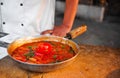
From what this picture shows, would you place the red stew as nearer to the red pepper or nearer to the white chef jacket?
the red pepper

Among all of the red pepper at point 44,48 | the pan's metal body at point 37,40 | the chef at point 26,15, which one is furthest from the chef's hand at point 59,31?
the red pepper at point 44,48

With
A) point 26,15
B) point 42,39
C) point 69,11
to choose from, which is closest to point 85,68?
point 42,39

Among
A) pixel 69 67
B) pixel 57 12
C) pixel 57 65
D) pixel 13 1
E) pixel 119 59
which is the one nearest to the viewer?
pixel 57 65

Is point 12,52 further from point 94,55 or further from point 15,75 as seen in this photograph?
point 94,55

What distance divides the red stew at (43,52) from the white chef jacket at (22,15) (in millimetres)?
451

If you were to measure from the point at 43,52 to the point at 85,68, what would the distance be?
0.90 feet

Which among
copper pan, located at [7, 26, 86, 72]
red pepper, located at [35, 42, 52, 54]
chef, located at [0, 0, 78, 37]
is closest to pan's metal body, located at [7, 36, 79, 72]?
copper pan, located at [7, 26, 86, 72]

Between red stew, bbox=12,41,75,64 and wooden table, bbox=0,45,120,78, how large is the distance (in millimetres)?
75

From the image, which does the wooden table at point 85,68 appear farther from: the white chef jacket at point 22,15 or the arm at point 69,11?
the white chef jacket at point 22,15

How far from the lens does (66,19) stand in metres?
1.68

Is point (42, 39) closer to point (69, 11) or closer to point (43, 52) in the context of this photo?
point (43, 52)

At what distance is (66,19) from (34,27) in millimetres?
306

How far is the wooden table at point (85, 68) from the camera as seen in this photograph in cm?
107

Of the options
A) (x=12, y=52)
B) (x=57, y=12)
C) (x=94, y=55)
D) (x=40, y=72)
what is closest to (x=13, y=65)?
(x=12, y=52)
